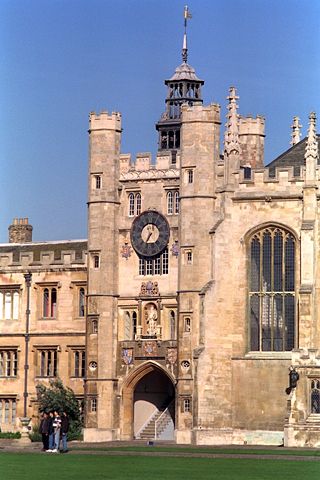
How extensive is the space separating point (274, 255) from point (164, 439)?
10583mm

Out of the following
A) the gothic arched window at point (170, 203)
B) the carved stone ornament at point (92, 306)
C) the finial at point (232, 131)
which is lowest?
the carved stone ornament at point (92, 306)

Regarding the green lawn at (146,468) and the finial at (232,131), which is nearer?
the green lawn at (146,468)

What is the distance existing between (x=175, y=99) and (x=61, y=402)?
2647 cm

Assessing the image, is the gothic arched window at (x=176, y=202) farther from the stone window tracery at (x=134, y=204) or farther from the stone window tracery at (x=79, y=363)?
the stone window tracery at (x=79, y=363)

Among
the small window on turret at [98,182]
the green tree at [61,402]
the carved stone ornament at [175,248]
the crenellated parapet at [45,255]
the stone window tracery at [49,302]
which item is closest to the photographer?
the carved stone ornament at [175,248]

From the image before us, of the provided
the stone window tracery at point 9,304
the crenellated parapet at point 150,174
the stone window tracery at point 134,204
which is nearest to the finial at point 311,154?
the crenellated parapet at point 150,174

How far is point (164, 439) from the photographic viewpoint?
3024 inches

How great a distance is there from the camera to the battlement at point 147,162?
77812 mm

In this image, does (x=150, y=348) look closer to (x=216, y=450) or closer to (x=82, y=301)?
(x=82, y=301)

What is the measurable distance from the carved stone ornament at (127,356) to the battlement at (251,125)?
12219 millimetres

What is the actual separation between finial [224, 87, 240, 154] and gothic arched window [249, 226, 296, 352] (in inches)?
161

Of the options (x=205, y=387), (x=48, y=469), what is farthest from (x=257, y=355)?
(x=48, y=469)

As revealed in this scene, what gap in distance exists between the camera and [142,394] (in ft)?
258

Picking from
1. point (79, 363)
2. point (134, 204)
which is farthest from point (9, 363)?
point (134, 204)
